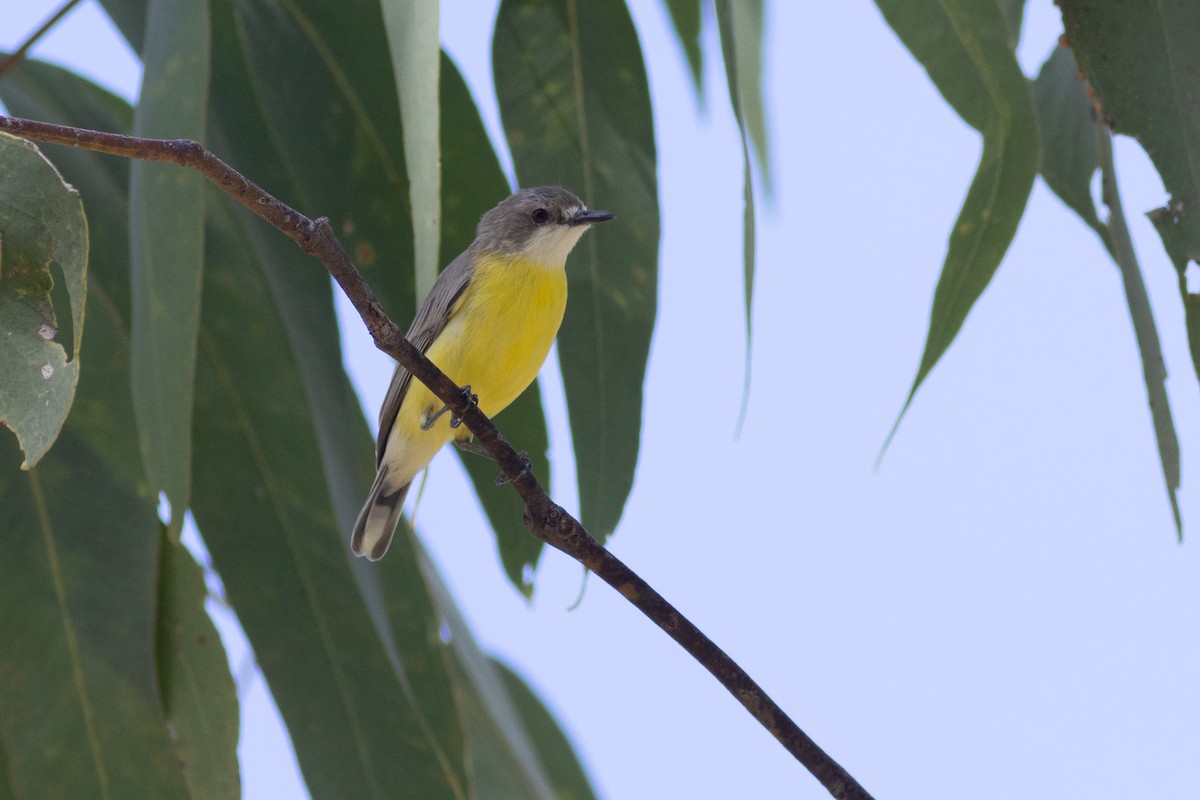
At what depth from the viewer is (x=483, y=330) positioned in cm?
310

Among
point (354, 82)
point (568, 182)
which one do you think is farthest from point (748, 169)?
point (354, 82)

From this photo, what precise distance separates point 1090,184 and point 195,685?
252 cm

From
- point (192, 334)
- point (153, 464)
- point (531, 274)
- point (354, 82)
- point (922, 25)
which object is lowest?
point (153, 464)

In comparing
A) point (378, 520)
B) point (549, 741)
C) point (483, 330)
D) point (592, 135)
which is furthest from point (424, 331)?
point (549, 741)

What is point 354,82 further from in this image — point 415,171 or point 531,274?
point 415,171

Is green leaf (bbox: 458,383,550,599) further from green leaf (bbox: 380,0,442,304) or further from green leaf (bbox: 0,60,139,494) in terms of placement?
green leaf (bbox: 380,0,442,304)

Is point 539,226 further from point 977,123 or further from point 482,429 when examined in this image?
point 482,429

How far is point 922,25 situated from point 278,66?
1.64 metres

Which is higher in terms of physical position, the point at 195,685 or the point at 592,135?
the point at 592,135

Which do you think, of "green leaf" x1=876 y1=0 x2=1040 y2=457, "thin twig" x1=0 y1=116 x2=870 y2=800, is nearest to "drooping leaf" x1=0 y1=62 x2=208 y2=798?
"thin twig" x1=0 y1=116 x2=870 y2=800

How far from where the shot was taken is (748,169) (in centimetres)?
236

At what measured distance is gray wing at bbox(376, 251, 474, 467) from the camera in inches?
127

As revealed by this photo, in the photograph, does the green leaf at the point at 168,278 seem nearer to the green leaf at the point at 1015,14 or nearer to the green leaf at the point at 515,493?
the green leaf at the point at 515,493

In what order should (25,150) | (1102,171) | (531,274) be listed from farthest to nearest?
(531,274) → (1102,171) → (25,150)
